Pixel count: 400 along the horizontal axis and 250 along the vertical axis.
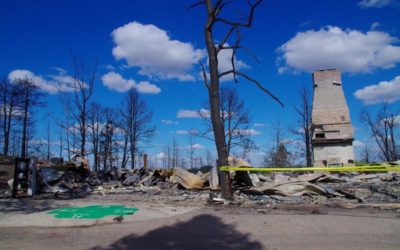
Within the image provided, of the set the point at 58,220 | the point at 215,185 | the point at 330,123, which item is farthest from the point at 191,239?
the point at 330,123

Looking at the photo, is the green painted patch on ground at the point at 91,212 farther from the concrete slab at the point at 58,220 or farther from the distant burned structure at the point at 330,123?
the distant burned structure at the point at 330,123

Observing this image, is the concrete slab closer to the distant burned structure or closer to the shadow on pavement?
the shadow on pavement

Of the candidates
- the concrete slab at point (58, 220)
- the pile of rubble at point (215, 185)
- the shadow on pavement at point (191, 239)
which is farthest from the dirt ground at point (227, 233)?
the pile of rubble at point (215, 185)

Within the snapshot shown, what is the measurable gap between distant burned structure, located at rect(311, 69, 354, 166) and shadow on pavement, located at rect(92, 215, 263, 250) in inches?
1254

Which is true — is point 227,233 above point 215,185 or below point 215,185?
below

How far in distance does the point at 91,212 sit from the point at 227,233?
3.77 metres

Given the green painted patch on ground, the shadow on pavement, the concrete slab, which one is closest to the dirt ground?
the shadow on pavement

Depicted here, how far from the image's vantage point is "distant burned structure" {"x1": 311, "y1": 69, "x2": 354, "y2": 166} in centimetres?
3641

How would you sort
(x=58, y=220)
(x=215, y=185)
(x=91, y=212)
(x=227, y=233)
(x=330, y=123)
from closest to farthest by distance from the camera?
1. (x=227, y=233)
2. (x=58, y=220)
3. (x=91, y=212)
4. (x=215, y=185)
5. (x=330, y=123)

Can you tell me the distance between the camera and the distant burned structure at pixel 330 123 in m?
36.4

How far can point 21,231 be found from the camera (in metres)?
6.75

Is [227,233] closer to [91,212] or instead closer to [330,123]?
[91,212]

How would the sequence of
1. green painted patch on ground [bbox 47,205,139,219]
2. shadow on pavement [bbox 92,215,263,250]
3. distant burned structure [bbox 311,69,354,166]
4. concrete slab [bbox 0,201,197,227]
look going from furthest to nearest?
distant burned structure [bbox 311,69,354,166], green painted patch on ground [bbox 47,205,139,219], concrete slab [bbox 0,201,197,227], shadow on pavement [bbox 92,215,263,250]

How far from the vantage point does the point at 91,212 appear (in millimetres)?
8672
